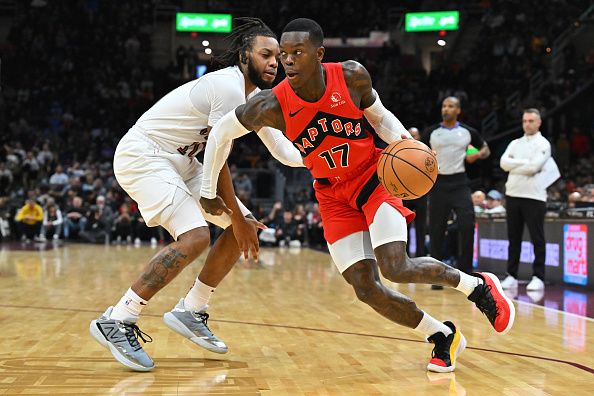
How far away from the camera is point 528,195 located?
27.9 ft

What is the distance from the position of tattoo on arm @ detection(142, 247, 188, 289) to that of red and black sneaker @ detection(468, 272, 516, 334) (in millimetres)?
1603

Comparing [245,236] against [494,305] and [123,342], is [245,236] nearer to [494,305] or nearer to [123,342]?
[123,342]

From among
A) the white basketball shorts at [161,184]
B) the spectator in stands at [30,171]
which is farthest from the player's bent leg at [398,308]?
the spectator in stands at [30,171]

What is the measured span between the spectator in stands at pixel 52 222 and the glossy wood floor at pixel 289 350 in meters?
10.00

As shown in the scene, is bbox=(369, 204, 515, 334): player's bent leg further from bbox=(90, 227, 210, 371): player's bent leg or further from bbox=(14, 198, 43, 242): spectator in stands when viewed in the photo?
bbox=(14, 198, 43, 242): spectator in stands

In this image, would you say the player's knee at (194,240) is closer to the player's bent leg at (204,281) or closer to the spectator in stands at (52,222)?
the player's bent leg at (204,281)

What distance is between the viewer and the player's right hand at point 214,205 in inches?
163

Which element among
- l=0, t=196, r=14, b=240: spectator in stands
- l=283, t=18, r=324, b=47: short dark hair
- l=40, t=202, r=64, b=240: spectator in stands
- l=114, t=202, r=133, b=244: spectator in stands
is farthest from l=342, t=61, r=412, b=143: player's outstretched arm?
l=0, t=196, r=14, b=240: spectator in stands

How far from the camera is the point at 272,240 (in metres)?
17.4

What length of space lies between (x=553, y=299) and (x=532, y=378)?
13.0ft

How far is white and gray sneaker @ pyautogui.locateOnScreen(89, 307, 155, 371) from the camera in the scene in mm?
3908

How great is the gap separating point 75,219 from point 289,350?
15.3 meters

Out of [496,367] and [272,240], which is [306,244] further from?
[496,367]

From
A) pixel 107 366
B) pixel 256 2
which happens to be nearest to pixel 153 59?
pixel 256 2
